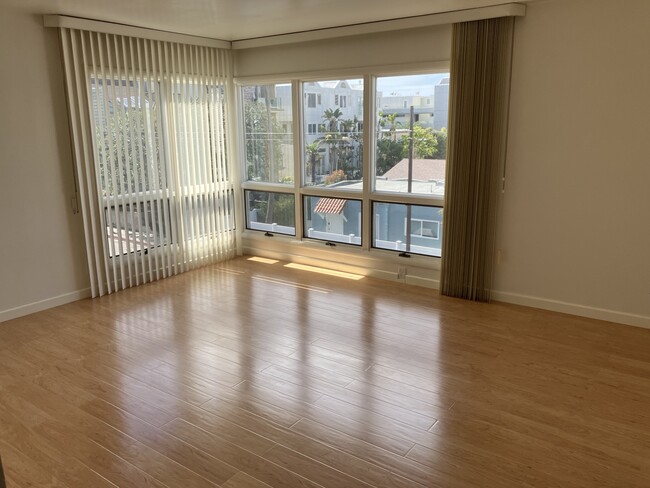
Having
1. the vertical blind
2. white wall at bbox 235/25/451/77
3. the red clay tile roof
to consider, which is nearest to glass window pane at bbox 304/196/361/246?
the red clay tile roof

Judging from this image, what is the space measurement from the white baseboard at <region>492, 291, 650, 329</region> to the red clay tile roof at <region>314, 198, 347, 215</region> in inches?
78.4

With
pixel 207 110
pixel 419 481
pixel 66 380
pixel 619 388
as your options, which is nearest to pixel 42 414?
pixel 66 380

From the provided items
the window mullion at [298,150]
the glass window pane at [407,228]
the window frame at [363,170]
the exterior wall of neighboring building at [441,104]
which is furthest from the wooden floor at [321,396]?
the exterior wall of neighboring building at [441,104]

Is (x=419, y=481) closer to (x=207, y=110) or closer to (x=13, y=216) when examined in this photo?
(x=13, y=216)

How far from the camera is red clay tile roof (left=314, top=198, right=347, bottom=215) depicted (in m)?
6.00

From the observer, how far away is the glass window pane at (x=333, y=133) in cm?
565

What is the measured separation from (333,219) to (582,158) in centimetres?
276

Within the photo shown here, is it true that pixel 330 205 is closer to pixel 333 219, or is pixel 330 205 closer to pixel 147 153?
pixel 333 219

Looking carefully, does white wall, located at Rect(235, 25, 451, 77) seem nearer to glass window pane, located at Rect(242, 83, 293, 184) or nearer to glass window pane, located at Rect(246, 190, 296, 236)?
glass window pane, located at Rect(242, 83, 293, 184)

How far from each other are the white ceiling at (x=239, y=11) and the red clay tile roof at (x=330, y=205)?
189 cm

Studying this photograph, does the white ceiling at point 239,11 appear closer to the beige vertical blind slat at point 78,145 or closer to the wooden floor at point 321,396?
the beige vertical blind slat at point 78,145

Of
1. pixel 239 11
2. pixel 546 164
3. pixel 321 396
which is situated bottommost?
pixel 321 396

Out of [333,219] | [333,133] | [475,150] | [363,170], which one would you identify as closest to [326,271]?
[333,219]

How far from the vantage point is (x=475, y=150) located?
4.75 m
